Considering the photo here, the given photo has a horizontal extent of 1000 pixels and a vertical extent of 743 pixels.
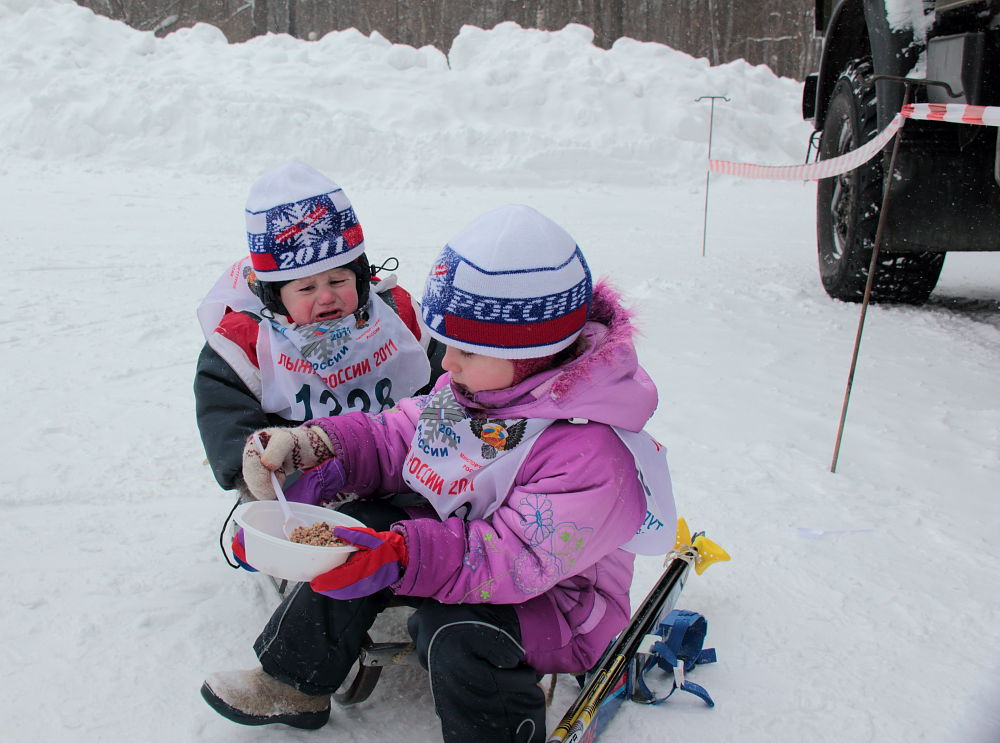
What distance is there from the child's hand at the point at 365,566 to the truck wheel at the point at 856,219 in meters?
3.85

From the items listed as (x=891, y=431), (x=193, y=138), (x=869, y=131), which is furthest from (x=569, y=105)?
(x=891, y=431)

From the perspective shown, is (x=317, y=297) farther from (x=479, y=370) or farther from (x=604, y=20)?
(x=604, y=20)

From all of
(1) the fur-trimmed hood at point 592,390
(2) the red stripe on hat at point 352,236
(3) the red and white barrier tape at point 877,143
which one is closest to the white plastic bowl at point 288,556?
(1) the fur-trimmed hood at point 592,390

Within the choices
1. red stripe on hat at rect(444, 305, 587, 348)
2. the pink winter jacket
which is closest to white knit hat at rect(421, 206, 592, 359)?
red stripe on hat at rect(444, 305, 587, 348)

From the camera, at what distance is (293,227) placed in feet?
7.57

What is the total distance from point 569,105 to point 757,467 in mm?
10860

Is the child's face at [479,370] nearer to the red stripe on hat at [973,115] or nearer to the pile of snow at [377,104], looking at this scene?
the red stripe on hat at [973,115]

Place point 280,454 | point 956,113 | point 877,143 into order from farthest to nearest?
point 877,143, point 956,113, point 280,454

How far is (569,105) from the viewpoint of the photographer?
1308 cm

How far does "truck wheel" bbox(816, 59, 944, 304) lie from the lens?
4.59 m

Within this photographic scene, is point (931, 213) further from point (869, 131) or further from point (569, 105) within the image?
point (569, 105)

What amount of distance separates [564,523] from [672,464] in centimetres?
157

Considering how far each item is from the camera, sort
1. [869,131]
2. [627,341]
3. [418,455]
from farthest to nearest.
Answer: [869,131]
[418,455]
[627,341]

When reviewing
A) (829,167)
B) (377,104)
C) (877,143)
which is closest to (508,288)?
(877,143)
